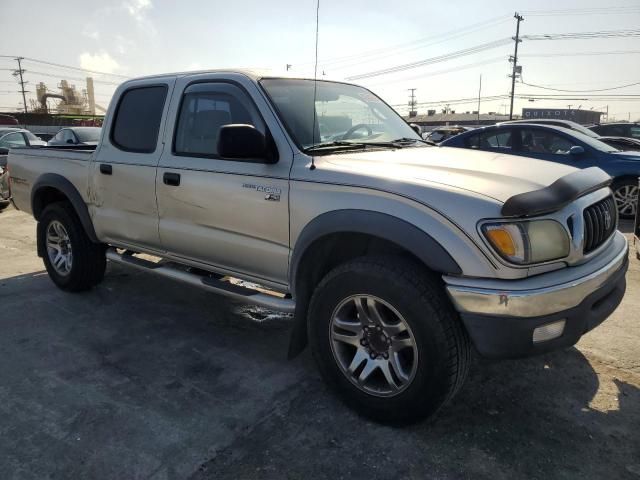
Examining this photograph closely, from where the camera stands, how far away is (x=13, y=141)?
12.0m

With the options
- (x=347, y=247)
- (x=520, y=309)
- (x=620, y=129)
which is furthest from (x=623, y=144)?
(x=520, y=309)

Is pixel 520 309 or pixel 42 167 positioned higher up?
pixel 42 167

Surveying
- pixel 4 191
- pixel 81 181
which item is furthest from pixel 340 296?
pixel 4 191

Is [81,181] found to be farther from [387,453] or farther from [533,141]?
[533,141]

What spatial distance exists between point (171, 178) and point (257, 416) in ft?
5.81

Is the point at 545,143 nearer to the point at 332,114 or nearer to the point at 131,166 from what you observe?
the point at 332,114

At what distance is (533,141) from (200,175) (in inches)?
247

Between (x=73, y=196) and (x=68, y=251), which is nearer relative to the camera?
(x=73, y=196)

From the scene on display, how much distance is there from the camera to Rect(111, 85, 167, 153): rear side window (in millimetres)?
3986

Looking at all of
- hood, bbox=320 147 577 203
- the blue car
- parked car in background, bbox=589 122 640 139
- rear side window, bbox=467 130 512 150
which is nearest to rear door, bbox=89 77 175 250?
hood, bbox=320 147 577 203

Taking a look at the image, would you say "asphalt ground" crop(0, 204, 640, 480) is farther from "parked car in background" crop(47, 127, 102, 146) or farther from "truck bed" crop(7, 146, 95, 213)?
"parked car in background" crop(47, 127, 102, 146)

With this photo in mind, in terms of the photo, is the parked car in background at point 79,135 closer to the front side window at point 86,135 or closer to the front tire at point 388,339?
the front side window at point 86,135

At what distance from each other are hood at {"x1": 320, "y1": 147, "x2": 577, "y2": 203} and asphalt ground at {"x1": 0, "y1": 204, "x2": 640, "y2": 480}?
A: 1.27 m

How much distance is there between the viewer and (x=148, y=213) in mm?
3936
